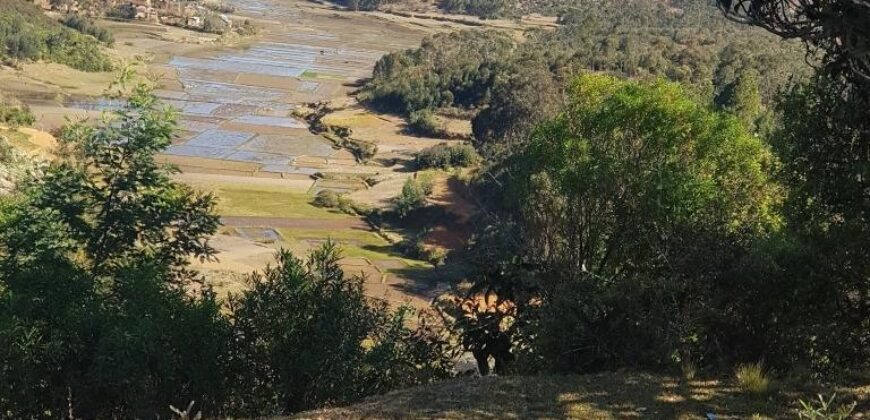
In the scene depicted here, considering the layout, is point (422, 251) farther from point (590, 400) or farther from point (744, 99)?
point (590, 400)

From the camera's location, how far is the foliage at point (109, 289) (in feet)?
Result: 36.4

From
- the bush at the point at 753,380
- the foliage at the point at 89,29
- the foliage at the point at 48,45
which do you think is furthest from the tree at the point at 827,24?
the foliage at the point at 89,29

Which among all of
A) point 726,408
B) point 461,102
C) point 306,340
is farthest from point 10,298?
point 461,102

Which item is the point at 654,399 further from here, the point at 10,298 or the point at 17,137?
the point at 17,137

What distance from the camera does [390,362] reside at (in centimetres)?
1245

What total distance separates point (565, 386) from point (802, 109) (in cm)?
430

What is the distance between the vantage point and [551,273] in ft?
41.9

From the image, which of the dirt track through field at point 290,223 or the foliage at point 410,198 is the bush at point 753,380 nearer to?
the dirt track through field at point 290,223

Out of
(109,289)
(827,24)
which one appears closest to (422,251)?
(109,289)

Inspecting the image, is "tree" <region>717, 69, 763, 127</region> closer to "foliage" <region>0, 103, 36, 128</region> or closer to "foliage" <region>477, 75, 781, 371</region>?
"foliage" <region>477, 75, 781, 371</region>

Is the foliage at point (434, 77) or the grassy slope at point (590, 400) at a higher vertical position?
the grassy slope at point (590, 400)

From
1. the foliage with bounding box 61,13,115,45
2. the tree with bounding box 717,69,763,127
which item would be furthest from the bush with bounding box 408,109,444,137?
the foliage with bounding box 61,13,115,45

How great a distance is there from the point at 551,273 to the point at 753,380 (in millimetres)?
4024

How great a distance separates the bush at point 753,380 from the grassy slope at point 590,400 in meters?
0.08
